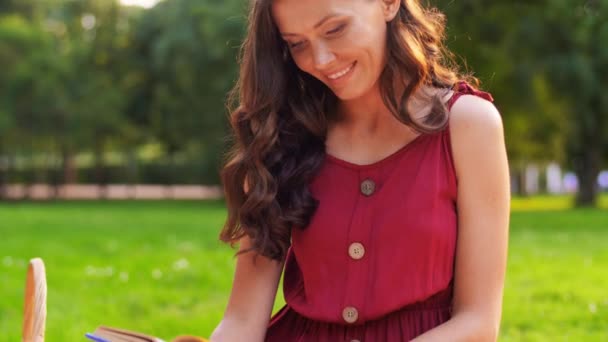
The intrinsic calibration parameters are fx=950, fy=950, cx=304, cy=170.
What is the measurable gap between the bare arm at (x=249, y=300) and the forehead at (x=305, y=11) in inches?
24.3

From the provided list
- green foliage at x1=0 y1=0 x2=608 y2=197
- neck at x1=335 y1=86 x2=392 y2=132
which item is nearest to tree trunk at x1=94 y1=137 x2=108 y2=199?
green foliage at x1=0 y1=0 x2=608 y2=197

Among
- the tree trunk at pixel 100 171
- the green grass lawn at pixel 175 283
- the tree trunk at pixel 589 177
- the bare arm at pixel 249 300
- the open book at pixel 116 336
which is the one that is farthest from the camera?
the tree trunk at pixel 100 171

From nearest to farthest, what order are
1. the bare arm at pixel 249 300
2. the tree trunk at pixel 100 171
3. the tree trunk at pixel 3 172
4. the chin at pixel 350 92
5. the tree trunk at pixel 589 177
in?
the chin at pixel 350 92 < the bare arm at pixel 249 300 < the tree trunk at pixel 589 177 < the tree trunk at pixel 100 171 < the tree trunk at pixel 3 172

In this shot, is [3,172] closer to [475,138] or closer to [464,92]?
[464,92]

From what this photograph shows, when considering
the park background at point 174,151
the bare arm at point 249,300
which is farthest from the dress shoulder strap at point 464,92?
the bare arm at point 249,300

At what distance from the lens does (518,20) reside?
66.3ft

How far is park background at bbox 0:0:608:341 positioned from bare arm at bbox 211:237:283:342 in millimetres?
559

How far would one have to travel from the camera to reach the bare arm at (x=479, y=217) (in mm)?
2344

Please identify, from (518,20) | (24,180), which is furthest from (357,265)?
(24,180)

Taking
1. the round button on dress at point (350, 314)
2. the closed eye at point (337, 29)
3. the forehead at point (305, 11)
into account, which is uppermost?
the forehead at point (305, 11)

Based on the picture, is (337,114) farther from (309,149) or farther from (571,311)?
(571,311)

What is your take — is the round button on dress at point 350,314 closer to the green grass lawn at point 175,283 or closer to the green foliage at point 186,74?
the green grass lawn at point 175,283

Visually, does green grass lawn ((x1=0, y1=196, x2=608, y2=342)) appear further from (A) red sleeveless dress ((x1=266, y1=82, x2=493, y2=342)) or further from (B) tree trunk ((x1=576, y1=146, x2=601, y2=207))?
(B) tree trunk ((x1=576, y1=146, x2=601, y2=207))

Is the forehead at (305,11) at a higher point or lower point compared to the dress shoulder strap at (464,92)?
higher
